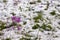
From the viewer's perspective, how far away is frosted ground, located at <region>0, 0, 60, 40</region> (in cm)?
315

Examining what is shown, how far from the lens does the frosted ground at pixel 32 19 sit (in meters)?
3.15

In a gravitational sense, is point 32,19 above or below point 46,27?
above

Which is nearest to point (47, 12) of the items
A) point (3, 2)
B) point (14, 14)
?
point (14, 14)

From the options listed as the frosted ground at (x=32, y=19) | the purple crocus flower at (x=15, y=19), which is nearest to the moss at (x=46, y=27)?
the frosted ground at (x=32, y=19)

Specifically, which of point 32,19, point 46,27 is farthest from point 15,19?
point 46,27

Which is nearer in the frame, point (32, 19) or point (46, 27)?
point (46, 27)

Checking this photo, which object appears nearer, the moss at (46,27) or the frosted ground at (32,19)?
the frosted ground at (32,19)

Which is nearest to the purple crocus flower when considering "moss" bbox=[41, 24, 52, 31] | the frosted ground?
the frosted ground

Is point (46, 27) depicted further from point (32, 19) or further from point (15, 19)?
point (15, 19)

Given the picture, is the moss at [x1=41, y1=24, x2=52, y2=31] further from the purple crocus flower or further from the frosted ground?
the purple crocus flower

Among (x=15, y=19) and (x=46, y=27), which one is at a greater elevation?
(x=15, y=19)

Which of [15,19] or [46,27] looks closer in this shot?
[46,27]

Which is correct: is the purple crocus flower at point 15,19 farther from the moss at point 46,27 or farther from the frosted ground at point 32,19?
the moss at point 46,27

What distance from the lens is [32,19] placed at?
139 inches
